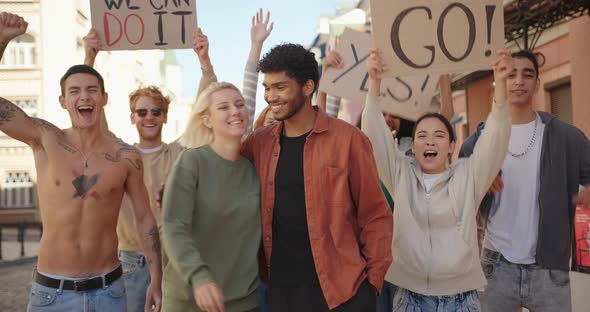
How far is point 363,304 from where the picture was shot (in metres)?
3.19

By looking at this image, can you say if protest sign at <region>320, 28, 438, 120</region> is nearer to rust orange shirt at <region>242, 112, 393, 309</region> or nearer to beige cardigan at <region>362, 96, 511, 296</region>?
beige cardigan at <region>362, 96, 511, 296</region>

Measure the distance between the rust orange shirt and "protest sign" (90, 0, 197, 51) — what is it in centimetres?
166

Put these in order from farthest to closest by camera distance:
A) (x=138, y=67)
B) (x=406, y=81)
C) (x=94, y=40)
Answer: (x=138, y=67) → (x=406, y=81) → (x=94, y=40)

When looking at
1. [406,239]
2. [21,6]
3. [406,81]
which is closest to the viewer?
[406,239]

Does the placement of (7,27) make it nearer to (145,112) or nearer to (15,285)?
(145,112)

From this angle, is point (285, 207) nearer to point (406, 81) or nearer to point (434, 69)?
point (434, 69)

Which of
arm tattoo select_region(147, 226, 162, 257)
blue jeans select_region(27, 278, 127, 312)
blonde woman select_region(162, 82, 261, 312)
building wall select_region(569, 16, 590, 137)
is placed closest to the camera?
blonde woman select_region(162, 82, 261, 312)

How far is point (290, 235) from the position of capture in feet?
10.6

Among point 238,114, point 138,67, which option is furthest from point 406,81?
point 138,67

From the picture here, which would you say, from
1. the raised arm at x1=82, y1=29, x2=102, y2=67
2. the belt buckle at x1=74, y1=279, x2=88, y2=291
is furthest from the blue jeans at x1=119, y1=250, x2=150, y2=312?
the raised arm at x1=82, y1=29, x2=102, y2=67

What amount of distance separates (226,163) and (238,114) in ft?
0.84

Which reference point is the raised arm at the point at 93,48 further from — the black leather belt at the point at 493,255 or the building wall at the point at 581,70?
the building wall at the point at 581,70

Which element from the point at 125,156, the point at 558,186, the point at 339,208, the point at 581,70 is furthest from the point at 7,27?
the point at 581,70

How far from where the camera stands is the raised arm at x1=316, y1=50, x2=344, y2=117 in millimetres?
5188
